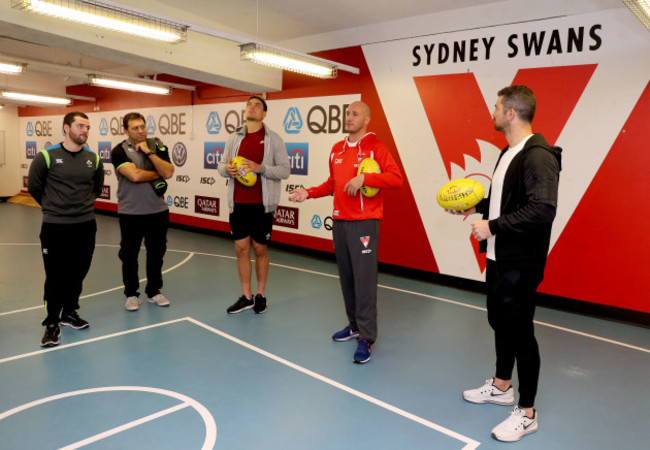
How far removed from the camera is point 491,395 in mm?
2861

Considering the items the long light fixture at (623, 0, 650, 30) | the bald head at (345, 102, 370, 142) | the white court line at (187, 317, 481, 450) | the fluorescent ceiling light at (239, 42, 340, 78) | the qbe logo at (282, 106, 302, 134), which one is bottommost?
the white court line at (187, 317, 481, 450)

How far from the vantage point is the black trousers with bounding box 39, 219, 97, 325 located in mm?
3588

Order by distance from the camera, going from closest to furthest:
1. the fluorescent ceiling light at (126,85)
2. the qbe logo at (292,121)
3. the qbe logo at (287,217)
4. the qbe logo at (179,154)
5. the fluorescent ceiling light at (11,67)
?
the fluorescent ceiling light at (11,67)
the qbe logo at (292,121)
the qbe logo at (287,217)
the fluorescent ceiling light at (126,85)
the qbe logo at (179,154)

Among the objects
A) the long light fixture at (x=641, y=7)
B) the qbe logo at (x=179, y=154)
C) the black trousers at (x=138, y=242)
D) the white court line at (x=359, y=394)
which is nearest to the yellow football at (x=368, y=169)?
the white court line at (x=359, y=394)

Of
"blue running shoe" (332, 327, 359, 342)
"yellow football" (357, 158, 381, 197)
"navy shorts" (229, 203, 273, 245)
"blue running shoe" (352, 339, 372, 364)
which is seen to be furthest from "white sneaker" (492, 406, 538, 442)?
"navy shorts" (229, 203, 273, 245)

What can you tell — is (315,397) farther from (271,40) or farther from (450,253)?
(271,40)

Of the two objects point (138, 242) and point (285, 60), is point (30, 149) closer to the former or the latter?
point (285, 60)

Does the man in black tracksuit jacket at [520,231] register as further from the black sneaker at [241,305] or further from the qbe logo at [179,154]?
the qbe logo at [179,154]

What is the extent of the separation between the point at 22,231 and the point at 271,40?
570 cm

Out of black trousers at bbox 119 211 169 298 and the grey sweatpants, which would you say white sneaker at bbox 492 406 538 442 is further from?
black trousers at bbox 119 211 169 298

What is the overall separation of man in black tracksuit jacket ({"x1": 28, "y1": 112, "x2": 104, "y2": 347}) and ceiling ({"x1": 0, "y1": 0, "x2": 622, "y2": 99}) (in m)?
1.68

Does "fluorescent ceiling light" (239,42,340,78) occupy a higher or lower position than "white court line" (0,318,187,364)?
higher

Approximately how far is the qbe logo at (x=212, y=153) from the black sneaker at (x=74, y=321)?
16.6 feet

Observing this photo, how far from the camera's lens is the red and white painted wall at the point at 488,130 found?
4586 mm
